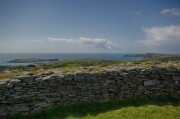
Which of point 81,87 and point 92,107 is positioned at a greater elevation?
point 81,87

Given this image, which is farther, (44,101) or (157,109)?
(44,101)

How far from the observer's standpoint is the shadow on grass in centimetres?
1077

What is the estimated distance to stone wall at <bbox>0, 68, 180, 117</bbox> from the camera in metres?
10.8

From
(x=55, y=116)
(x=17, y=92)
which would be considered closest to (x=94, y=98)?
(x=55, y=116)

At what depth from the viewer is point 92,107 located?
11.5m

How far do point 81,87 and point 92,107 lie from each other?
1.17 meters

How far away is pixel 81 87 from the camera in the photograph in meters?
11.7

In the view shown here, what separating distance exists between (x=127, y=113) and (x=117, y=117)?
589 millimetres

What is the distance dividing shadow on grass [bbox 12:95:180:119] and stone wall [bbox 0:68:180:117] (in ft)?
1.00

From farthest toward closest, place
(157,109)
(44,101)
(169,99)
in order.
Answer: (169,99) → (44,101) → (157,109)

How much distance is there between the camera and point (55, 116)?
10.6 metres

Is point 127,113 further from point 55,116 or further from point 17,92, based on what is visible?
point 17,92

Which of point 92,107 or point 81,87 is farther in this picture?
point 81,87

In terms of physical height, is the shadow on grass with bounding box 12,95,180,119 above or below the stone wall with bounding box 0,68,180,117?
below
